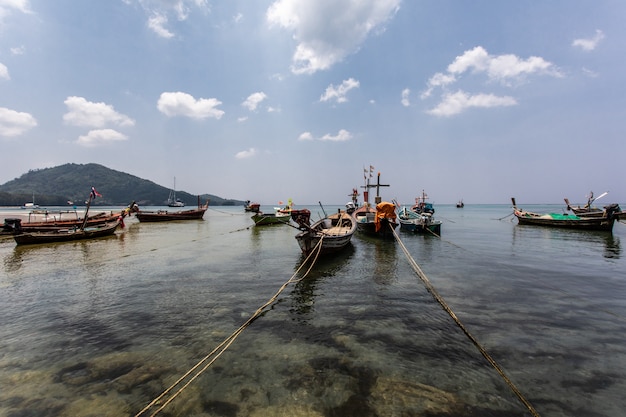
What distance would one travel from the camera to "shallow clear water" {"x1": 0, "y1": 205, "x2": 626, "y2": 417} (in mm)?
4805

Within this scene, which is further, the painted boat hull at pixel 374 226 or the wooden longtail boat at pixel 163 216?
the wooden longtail boat at pixel 163 216

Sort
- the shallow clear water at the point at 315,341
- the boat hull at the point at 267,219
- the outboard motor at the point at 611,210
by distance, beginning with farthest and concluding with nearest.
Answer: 1. the boat hull at the point at 267,219
2. the outboard motor at the point at 611,210
3. the shallow clear water at the point at 315,341

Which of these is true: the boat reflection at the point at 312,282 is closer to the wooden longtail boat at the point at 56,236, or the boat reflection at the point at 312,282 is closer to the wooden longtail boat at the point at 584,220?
the wooden longtail boat at the point at 56,236

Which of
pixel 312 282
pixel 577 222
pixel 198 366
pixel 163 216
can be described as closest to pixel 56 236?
pixel 312 282

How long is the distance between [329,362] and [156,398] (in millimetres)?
3465

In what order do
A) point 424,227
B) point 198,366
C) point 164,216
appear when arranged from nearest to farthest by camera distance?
1. point 198,366
2. point 424,227
3. point 164,216

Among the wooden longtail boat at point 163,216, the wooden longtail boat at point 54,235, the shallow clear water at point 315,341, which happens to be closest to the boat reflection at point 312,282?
the shallow clear water at point 315,341

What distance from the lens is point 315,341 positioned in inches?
274

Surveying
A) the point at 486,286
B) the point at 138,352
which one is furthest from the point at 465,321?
the point at 138,352

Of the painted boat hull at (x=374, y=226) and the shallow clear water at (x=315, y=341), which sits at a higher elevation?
the painted boat hull at (x=374, y=226)

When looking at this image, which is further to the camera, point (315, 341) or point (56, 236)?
point (56, 236)

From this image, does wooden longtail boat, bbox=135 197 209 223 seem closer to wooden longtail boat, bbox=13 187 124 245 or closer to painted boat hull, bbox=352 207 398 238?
wooden longtail boat, bbox=13 187 124 245

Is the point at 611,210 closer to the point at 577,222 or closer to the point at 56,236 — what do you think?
the point at 577,222

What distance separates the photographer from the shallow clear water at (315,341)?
15.8ft
